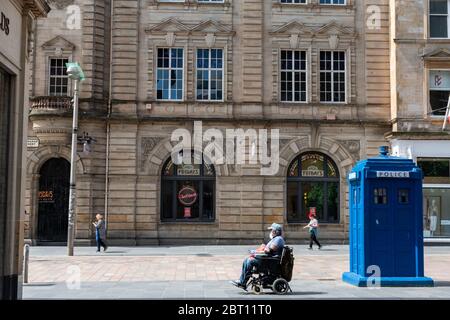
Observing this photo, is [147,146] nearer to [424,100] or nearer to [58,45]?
[58,45]

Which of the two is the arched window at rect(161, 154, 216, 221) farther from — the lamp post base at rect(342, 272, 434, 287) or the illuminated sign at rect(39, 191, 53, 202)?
the lamp post base at rect(342, 272, 434, 287)

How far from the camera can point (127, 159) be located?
96.7 feet

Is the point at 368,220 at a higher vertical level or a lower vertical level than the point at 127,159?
lower

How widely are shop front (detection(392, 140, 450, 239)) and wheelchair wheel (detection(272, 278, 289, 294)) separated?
1746cm

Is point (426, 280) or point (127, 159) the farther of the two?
point (127, 159)

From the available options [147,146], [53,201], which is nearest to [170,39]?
[147,146]

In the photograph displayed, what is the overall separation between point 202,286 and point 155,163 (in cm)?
1556

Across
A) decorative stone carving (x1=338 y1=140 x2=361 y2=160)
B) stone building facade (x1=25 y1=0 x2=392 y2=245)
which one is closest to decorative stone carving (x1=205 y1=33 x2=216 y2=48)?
stone building facade (x1=25 y1=0 x2=392 y2=245)

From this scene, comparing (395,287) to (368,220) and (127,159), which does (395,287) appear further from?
(127,159)

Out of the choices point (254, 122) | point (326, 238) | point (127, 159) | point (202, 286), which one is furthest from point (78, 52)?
point (202, 286)

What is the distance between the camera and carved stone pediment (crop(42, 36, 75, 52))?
1160 inches

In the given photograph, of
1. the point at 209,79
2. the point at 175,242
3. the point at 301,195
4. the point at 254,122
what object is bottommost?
the point at 175,242
